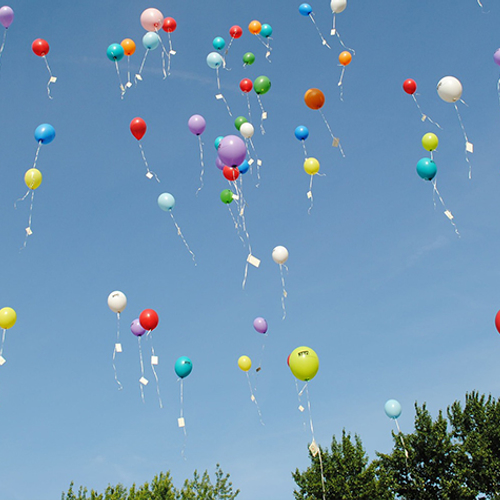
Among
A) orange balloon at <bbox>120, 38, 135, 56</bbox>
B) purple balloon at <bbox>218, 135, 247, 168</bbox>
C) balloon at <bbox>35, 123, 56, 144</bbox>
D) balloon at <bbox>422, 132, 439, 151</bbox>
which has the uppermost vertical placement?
orange balloon at <bbox>120, 38, 135, 56</bbox>

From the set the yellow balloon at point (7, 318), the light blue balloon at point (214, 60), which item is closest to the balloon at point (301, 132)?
the light blue balloon at point (214, 60)

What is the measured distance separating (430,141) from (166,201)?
665 centimetres

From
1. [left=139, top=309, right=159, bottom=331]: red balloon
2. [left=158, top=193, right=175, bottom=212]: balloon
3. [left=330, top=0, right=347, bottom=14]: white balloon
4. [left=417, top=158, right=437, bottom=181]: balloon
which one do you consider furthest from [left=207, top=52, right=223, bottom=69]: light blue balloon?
[left=139, top=309, right=159, bottom=331]: red balloon

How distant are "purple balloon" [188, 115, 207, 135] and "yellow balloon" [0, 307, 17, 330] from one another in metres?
6.26

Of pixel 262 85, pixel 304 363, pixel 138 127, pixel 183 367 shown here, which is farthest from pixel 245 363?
pixel 262 85

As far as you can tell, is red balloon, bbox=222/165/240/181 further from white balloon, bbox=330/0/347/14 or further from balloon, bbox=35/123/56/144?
white balloon, bbox=330/0/347/14

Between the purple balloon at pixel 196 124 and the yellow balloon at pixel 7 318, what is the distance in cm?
626

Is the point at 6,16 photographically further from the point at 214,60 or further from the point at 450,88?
the point at 450,88

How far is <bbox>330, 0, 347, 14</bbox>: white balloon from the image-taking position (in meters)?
12.9

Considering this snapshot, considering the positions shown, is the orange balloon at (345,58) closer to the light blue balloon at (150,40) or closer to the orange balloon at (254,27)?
the orange balloon at (254,27)

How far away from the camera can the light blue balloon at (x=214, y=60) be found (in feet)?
45.3

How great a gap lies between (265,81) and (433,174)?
5037 millimetres

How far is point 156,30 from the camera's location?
13008 mm

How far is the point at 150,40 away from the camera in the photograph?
1278 cm
